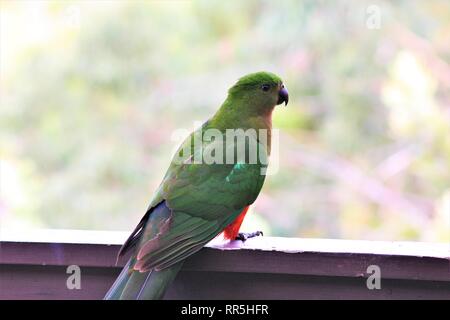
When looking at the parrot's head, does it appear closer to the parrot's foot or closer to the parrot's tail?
the parrot's foot

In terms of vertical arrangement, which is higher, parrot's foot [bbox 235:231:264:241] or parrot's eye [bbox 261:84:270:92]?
parrot's eye [bbox 261:84:270:92]

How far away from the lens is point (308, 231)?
7504mm

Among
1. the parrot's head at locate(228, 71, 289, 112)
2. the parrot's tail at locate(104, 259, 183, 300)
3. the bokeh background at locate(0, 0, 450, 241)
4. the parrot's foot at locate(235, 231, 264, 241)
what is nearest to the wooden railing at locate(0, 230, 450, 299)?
the parrot's tail at locate(104, 259, 183, 300)

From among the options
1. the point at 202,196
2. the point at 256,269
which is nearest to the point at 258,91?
the point at 202,196

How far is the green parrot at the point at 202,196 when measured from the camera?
5.12 ft

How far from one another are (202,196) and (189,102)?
598 cm

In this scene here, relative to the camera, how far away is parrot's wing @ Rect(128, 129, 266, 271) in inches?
64.4

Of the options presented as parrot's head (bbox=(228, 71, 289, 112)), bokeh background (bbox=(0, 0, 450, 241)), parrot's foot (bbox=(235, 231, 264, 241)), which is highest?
bokeh background (bbox=(0, 0, 450, 241))

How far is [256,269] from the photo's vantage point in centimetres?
151

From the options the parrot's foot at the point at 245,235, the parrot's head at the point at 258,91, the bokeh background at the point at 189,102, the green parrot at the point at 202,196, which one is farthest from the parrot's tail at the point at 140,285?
the bokeh background at the point at 189,102

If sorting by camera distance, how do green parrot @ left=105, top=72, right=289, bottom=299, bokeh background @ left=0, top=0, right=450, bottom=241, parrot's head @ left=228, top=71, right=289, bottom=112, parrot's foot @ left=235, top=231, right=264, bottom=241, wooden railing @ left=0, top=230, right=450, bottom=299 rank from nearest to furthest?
1. wooden railing @ left=0, top=230, right=450, bottom=299
2. green parrot @ left=105, top=72, right=289, bottom=299
3. parrot's foot @ left=235, top=231, right=264, bottom=241
4. parrot's head @ left=228, top=71, right=289, bottom=112
5. bokeh background @ left=0, top=0, right=450, bottom=241

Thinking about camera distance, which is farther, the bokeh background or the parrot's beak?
the bokeh background

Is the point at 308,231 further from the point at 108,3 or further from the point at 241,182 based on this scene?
the point at 241,182

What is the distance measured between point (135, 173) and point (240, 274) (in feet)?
19.0
